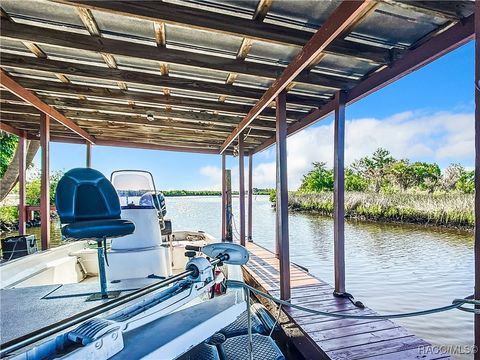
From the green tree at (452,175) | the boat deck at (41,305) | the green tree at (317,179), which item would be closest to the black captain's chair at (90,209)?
the boat deck at (41,305)

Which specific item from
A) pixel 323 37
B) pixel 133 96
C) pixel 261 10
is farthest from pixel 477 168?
pixel 133 96

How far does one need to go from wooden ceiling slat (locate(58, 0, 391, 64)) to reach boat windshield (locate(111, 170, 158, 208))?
7.60 feet

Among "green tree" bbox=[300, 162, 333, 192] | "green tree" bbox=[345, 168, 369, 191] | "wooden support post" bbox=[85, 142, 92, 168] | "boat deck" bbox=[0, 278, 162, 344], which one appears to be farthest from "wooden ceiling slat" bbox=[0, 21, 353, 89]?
"green tree" bbox=[300, 162, 333, 192]

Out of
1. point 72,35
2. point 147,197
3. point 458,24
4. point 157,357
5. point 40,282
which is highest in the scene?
point 72,35

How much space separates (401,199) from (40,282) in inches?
622

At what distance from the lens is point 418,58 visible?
7.35 feet

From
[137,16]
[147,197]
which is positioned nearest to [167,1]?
[137,16]

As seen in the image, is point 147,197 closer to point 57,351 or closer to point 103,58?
point 103,58

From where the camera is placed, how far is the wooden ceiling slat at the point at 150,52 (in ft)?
7.25

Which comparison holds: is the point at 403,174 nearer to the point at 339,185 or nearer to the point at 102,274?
Answer: the point at 339,185

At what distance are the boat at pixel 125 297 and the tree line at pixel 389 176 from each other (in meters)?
20.3

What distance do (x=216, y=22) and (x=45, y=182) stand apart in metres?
3.71

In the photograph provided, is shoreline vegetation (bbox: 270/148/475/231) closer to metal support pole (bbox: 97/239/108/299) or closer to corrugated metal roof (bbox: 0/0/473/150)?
corrugated metal roof (bbox: 0/0/473/150)

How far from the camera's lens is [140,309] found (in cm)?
130
